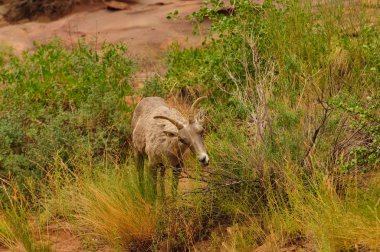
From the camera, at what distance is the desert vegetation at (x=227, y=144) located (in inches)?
261

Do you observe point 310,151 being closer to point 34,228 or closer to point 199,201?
point 199,201

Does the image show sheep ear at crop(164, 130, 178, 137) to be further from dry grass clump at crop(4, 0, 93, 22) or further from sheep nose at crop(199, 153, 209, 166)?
dry grass clump at crop(4, 0, 93, 22)

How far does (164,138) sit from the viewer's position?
8.05 meters

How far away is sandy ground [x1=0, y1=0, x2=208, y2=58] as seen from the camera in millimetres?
16312

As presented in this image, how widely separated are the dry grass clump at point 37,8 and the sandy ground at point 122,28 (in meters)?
0.27

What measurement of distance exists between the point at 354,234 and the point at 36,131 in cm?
574

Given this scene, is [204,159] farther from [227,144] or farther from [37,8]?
[37,8]

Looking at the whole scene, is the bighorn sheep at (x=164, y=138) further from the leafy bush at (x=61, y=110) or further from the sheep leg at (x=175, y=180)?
the leafy bush at (x=61, y=110)

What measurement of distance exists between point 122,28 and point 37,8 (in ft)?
9.94

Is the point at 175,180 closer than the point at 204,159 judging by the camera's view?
No

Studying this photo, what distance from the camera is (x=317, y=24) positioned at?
420 inches

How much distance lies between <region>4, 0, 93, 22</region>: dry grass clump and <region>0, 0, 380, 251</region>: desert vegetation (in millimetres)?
5891

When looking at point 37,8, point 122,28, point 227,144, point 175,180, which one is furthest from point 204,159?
point 37,8

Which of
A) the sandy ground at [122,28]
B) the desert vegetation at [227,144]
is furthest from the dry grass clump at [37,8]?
the desert vegetation at [227,144]
